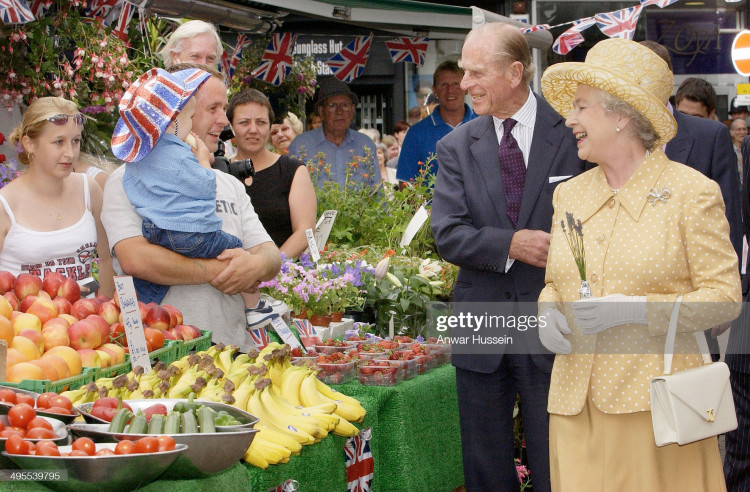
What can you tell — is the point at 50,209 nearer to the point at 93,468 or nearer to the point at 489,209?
the point at 489,209

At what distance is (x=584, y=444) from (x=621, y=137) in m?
0.99

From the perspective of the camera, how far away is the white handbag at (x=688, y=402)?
2695 mm

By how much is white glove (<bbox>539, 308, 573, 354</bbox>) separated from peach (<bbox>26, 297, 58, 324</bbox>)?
5.25 ft

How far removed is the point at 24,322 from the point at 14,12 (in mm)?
2621

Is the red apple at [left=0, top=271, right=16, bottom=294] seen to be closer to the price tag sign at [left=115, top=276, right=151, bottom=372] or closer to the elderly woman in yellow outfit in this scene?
the price tag sign at [left=115, top=276, right=151, bottom=372]

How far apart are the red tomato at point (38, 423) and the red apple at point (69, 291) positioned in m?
1.20

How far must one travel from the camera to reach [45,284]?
10.7ft

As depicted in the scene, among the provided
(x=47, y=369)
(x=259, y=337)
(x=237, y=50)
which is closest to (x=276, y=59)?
(x=237, y=50)

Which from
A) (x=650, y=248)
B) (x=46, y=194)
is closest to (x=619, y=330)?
(x=650, y=248)

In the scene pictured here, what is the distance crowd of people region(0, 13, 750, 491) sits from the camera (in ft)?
9.46

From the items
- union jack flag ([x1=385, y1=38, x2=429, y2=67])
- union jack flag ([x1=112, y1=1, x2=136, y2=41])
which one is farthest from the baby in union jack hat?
union jack flag ([x1=385, y1=38, x2=429, y2=67])

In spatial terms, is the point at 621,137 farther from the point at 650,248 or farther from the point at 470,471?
the point at 470,471

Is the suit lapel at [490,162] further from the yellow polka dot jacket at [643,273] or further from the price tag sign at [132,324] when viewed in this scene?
the price tag sign at [132,324]

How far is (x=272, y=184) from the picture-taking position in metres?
5.25
